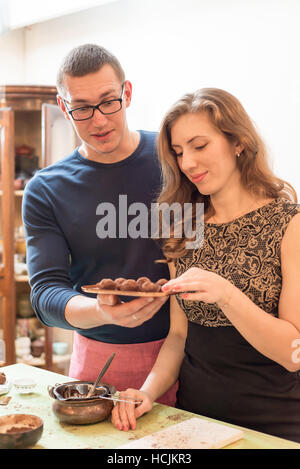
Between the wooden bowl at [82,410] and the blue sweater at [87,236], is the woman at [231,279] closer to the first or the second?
the wooden bowl at [82,410]

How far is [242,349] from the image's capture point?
179cm

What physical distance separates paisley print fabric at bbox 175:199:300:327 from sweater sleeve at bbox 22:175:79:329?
47 cm

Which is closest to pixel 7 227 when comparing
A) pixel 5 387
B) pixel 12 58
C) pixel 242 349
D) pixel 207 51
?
pixel 12 58

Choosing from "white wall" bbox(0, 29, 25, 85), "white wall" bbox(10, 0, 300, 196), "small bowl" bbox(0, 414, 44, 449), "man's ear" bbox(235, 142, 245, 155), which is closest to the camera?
"small bowl" bbox(0, 414, 44, 449)

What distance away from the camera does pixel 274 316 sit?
71.2 inches

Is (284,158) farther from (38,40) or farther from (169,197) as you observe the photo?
(38,40)

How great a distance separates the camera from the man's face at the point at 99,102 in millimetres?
2023

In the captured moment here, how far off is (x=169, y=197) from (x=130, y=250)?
274 mm

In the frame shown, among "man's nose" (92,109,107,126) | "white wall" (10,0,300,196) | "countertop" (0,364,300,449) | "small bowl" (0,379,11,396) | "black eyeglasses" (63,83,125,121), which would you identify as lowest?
"countertop" (0,364,300,449)

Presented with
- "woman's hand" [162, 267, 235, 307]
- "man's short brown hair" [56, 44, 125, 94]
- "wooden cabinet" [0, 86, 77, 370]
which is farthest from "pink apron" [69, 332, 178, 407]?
"wooden cabinet" [0, 86, 77, 370]

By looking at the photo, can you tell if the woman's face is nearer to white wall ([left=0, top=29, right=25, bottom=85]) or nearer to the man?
the man

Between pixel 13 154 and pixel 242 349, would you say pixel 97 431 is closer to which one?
pixel 242 349

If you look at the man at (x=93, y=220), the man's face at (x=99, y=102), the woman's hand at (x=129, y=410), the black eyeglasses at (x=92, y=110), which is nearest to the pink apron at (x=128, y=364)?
the man at (x=93, y=220)

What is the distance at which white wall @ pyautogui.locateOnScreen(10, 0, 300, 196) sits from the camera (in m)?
3.31
